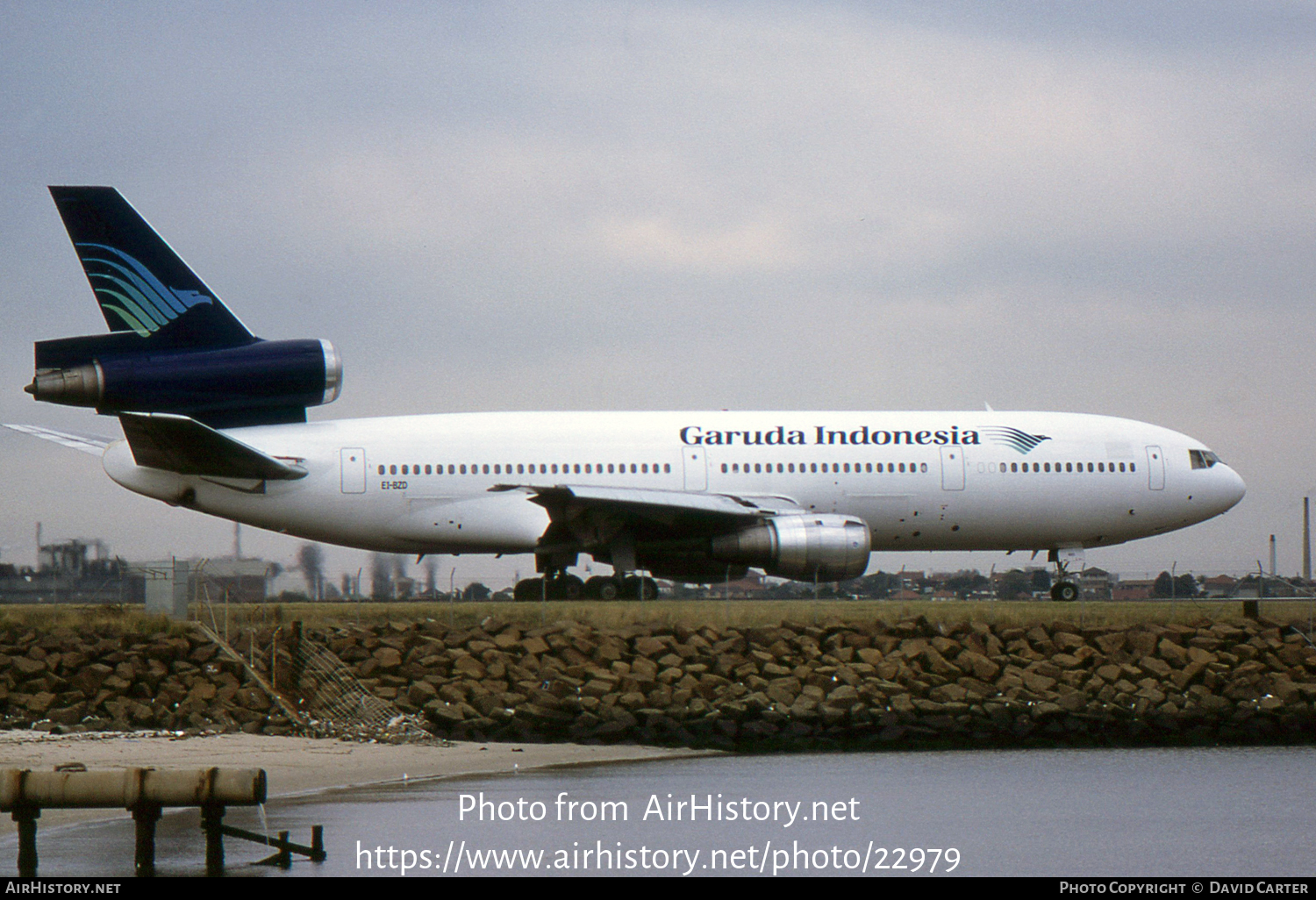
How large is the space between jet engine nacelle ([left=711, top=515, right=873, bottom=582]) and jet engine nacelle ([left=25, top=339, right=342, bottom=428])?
9439mm

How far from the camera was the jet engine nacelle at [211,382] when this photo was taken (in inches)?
1321

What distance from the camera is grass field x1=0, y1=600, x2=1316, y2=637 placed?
30.2m

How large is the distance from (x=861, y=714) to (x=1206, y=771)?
5305 millimetres

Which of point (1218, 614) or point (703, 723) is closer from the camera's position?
point (703, 723)

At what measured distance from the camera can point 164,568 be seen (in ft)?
109

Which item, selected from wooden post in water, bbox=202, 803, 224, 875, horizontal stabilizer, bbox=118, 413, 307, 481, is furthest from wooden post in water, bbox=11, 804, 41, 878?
horizontal stabilizer, bbox=118, 413, 307, 481

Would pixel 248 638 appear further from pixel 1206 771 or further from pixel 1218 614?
pixel 1218 614

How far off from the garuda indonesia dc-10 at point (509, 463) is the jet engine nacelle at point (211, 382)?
0.04 m

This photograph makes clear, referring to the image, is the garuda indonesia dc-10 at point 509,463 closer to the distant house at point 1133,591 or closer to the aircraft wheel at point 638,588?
the aircraft wheel at point 638,588

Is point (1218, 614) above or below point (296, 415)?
below

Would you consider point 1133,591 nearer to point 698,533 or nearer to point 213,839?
point 698,533

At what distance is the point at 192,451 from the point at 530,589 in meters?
7.47
